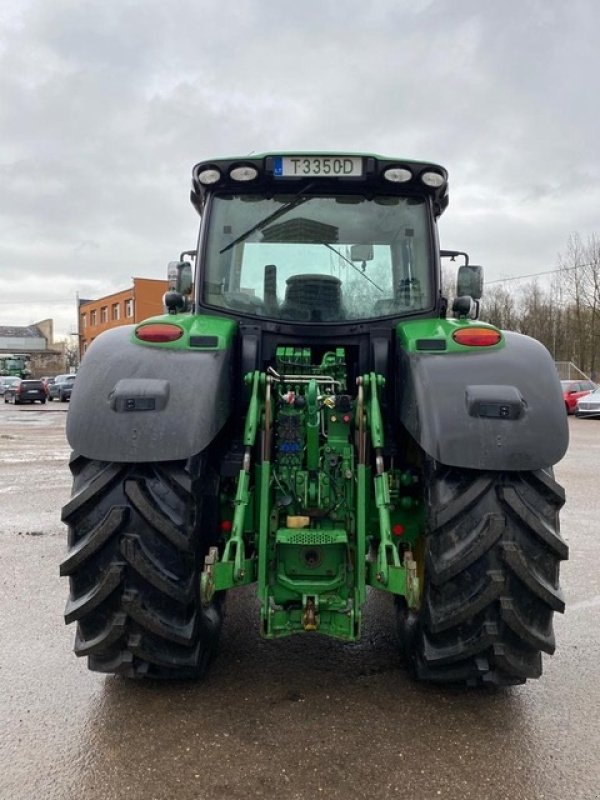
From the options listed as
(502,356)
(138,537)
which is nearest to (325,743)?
(138,537)

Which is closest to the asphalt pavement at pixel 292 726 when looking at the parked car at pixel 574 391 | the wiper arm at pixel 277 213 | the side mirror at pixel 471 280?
the side mirror at pixel 471 280

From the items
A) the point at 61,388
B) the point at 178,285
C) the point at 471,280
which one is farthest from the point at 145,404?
the point at 61,388

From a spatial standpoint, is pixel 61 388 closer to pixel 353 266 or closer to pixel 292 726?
pixel 353 266

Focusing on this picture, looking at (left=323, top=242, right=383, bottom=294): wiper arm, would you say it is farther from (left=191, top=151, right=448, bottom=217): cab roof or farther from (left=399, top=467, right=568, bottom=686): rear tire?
(left=399, top=467, right=568, bottom=686): rear tire

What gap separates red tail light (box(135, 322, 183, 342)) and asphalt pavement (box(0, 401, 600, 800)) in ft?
5.40

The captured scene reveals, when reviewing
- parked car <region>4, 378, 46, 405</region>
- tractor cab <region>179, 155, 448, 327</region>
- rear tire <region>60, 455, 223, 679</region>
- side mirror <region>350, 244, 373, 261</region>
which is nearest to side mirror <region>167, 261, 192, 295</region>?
tractor cab <region>179, 155, 448, 327</region>

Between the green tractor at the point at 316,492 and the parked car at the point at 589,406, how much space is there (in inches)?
807

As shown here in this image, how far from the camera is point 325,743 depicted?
8.34 ft

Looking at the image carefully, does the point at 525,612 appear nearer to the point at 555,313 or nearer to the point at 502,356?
the point at 502,356

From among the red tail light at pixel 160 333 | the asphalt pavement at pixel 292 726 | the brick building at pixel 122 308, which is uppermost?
the brick building at pixel 122 308

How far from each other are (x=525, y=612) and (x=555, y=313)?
42.7 m

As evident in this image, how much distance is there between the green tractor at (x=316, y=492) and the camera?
2.59 m

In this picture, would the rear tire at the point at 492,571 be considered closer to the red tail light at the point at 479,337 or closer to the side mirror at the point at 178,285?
the red tail light at the point at 479,337

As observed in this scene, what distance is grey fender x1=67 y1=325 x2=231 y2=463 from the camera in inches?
103
